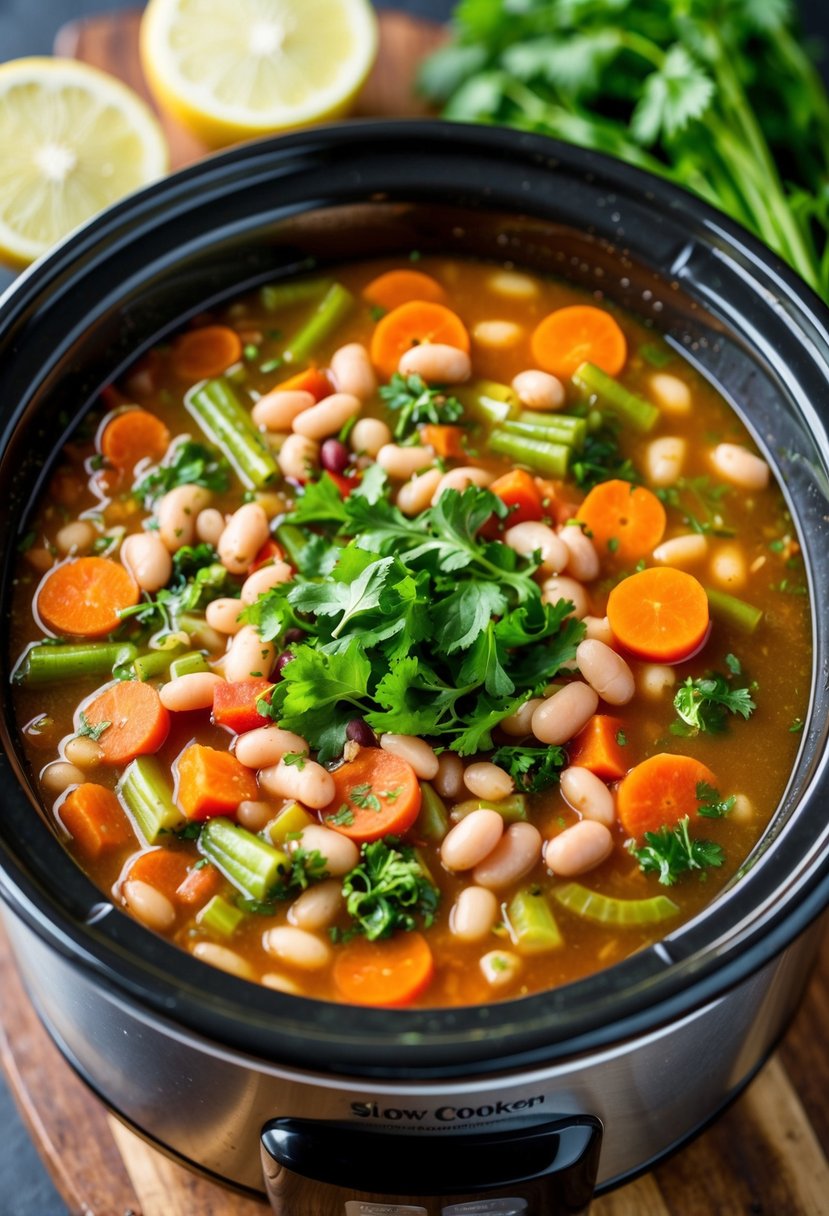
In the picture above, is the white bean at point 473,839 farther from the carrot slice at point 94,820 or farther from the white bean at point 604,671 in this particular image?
the carrot slice at point 94,820

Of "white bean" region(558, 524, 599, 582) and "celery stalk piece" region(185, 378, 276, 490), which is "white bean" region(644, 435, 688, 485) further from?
"celery stalk piece" region(185, 378, 276, 490)

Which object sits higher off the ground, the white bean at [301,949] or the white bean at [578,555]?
the white bean at [578,555]

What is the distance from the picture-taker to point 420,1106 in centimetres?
200

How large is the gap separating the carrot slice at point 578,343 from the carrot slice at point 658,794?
968mm

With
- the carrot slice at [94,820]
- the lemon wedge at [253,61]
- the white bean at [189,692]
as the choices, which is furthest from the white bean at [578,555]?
the lemon wedge at [253,61]

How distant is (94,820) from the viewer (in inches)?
94.0

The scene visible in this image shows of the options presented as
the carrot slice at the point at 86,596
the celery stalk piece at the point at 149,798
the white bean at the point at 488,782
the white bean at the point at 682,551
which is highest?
the white bean at the point at 682,551

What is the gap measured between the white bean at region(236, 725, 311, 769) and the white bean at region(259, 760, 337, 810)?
0.03 meters

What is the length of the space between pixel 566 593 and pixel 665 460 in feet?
1.46

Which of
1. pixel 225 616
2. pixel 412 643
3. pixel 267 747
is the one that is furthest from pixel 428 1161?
pixel 225 616

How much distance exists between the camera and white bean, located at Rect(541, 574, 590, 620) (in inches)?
102

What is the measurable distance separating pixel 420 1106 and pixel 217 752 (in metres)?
0.75

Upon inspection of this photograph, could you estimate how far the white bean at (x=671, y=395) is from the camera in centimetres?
295

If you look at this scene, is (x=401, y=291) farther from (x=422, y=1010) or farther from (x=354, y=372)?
(x=422, y=1010)
